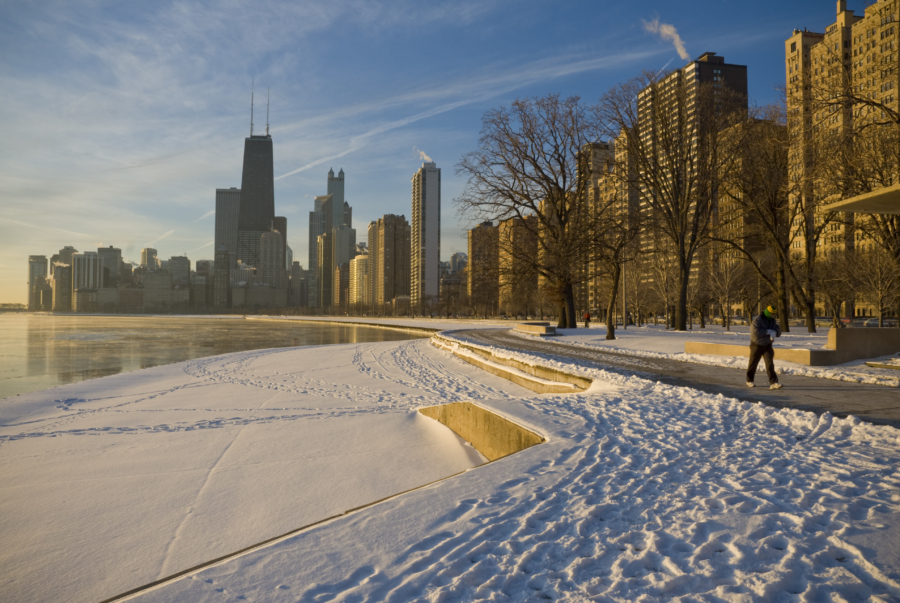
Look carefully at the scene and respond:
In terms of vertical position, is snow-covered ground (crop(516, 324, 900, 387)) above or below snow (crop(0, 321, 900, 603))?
above

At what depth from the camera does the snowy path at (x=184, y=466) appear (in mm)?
5145

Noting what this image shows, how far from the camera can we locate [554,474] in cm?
539

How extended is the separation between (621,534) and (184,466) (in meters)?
7.02

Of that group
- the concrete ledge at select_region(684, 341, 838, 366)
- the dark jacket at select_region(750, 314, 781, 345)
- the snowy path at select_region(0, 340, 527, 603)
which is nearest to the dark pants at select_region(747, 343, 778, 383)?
the dark jacket at select_region(750, 314, 781, 345)

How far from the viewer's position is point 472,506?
4.70 metres

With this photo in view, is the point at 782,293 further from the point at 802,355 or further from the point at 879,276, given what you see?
the point at 802,355

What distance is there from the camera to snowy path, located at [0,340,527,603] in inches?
203

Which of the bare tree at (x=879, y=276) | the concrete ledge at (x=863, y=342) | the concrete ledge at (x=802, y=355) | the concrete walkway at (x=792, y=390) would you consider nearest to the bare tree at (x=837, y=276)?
the bare tree at (x=879, y=276)

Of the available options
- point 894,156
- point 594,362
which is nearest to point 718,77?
point 894,156

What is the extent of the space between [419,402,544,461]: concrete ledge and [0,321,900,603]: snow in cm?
22

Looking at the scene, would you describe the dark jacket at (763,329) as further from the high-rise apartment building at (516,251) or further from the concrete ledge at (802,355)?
the high-rise apartment building at (516,251)

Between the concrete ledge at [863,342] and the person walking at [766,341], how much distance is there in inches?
183

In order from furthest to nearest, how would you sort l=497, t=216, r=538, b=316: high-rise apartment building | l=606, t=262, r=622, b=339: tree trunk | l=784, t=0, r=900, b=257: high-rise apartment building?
l=497, t=216, r=538, b=316: high-rise apartment building < l=606, t=262, r=622, b=339: tree trunk < l=784, t=0, r=900, b=257: high-rise apartment building

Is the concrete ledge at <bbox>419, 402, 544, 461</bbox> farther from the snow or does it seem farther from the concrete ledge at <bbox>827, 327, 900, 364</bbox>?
the concrete ledge at <bbox>827, 327, 900, 364</bbox>
